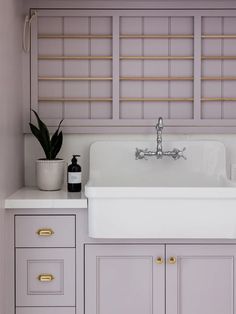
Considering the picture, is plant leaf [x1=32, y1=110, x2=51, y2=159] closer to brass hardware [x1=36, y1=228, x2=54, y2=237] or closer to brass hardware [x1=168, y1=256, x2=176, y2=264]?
brass hardware [x1=36, y1=228, x2=54, y2=237]

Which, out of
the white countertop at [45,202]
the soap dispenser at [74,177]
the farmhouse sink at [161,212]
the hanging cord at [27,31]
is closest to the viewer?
the farmhouse sink at [161,212]

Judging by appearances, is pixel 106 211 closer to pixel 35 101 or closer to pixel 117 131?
pixel 117 131

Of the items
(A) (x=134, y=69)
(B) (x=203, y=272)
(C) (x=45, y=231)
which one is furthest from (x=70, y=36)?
(B) (x=203, y=272)

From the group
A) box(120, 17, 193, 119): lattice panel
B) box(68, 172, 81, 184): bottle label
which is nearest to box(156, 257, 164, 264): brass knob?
box(68, 172, 81, 184): bottle label

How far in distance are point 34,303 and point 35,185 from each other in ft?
2.47

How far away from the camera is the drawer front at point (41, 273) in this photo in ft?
7.86

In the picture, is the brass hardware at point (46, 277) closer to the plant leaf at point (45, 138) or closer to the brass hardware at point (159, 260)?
the brass hardware at point (159, 260)

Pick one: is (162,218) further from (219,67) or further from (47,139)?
(219,67)

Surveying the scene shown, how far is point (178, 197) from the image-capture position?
2.25 m

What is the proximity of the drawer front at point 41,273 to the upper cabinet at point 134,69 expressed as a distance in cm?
79

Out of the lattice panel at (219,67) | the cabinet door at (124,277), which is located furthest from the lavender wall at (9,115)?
the lattice panel at (219,67)

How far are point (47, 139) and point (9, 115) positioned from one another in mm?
293

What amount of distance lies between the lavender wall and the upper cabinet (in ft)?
0.65

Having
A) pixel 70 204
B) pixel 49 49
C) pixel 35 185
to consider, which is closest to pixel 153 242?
pixel 70 204
